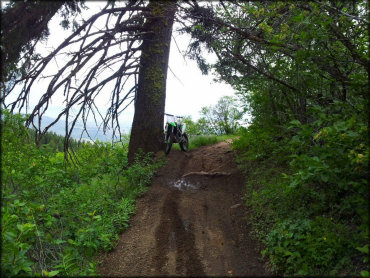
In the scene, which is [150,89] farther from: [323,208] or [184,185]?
[323,208]

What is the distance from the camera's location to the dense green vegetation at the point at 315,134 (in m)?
3.39

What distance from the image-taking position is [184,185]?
716cm

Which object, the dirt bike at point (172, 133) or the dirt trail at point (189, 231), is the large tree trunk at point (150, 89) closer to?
the dirt bike at point (172, 133)

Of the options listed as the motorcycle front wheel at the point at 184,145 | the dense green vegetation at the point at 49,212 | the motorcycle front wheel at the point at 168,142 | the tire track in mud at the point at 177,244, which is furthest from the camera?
the motorcycle front wheel at the point at 184,145

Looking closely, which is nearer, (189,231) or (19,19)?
(19,19)

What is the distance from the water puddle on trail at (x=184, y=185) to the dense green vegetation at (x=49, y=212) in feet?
2.29

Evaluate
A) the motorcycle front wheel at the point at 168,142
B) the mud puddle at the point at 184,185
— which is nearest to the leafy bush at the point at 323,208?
the mud puddle at the point at 184,185

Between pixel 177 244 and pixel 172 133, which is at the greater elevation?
pixel 172 133

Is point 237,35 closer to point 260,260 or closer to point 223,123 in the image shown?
point 260,260

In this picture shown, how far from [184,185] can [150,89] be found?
291 cm

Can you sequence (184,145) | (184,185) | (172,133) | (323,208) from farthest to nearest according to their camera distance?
(184,145) → (172,133) → (184,185) → (323,208)

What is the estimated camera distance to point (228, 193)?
6.68 meters

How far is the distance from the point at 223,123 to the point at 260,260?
11041mm

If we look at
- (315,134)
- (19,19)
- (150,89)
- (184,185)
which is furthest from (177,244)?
(150,89)
